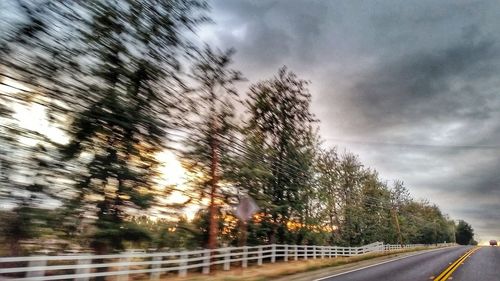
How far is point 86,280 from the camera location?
12836mm

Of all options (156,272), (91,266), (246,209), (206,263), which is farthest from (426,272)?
(91,266)

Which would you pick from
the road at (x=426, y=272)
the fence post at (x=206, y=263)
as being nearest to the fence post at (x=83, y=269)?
the fence post at (x=206, y=263)

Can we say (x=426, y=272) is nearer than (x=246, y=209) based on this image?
No

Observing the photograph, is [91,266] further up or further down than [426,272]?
further up

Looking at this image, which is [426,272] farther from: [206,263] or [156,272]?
[156,272]

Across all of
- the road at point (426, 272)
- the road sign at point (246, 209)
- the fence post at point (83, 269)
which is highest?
the road sign at point (246, 209)

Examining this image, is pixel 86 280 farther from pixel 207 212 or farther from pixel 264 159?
pixel 264 159

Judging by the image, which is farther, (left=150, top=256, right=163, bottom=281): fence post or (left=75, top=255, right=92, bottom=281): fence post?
(left=150, top=256, right=163, bottom=281): fence post

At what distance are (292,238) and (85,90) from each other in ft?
82.7

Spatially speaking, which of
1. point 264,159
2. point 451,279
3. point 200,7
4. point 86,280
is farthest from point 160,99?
point 264,159

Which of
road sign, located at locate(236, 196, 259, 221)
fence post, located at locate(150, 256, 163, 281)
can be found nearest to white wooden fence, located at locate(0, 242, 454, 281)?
fence post, located at locate(150, 256, 163, 281)

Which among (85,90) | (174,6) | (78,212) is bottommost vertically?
(78,212)

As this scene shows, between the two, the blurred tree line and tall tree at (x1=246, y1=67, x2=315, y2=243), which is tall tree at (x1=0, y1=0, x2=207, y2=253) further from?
tall tree at (x1=246, y1=67, x2=315, y2=243)

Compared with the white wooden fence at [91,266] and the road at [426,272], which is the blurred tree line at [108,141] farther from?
the road at [426,272]
